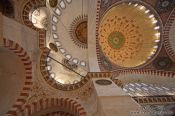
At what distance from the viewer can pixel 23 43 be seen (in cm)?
629

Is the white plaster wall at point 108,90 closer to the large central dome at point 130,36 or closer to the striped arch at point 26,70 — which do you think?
the striped arch at point 26,70

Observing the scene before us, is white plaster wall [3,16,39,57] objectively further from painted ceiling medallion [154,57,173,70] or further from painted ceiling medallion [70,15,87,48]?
painted ceiling medallion [154,57,173,70]

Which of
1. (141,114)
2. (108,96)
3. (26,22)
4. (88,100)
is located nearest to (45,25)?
(26,22)

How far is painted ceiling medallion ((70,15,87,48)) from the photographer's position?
1078 centimetres

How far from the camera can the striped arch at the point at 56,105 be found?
629cm

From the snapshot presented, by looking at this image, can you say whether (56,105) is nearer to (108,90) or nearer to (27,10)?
(108,90)

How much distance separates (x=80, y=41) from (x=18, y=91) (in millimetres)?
4898

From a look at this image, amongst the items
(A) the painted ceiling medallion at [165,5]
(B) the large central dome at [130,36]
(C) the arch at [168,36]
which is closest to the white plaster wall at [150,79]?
(B) the large central dome at [130,36]

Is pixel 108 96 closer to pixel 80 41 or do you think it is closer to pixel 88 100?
pixel 88 100

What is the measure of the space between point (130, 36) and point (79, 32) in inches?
86.0

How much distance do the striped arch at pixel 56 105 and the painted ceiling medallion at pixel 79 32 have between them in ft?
14.9

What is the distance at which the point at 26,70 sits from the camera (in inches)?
255

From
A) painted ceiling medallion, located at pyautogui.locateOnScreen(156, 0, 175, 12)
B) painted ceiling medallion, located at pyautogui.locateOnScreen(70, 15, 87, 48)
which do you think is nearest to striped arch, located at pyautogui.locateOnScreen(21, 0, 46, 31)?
painted ceiling medallion, located at pyautogui.locateOnScreen(70, 15, 87, 48)

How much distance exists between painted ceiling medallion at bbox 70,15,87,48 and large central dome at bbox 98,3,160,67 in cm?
90
